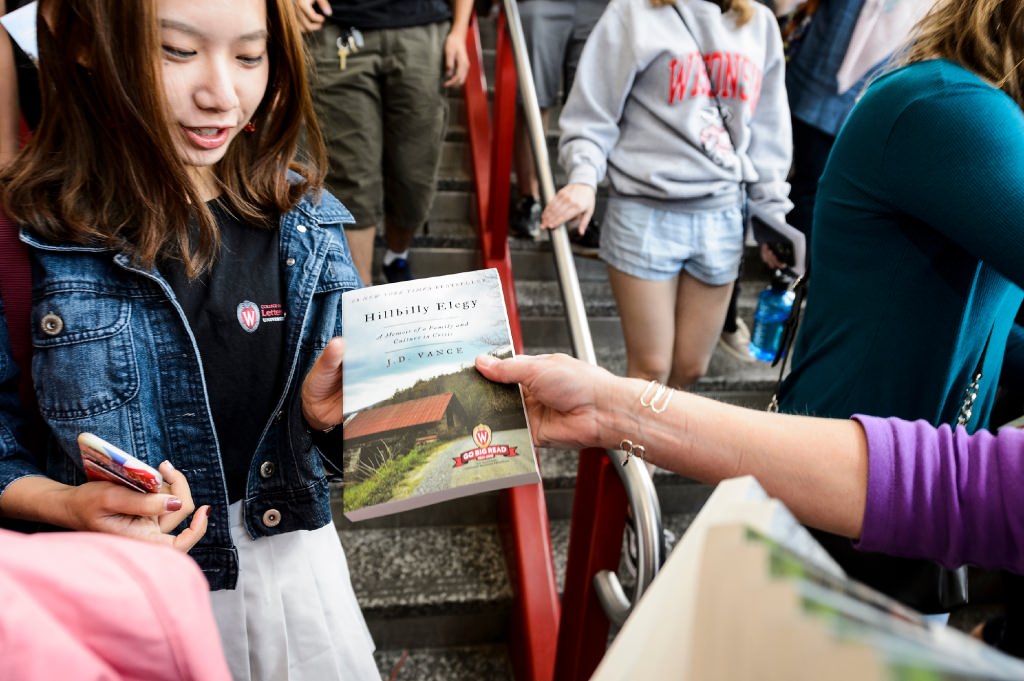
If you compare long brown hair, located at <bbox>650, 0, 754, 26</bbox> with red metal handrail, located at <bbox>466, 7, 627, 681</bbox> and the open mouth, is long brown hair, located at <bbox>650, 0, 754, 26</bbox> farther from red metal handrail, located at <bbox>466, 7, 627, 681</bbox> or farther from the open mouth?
the open mouth

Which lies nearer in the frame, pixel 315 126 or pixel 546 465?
pixel 315 126

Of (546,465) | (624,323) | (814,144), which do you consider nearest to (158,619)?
(624,323)

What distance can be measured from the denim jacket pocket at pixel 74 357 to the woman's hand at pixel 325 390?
227 mm

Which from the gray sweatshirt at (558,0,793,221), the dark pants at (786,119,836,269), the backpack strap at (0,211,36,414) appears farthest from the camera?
the dark pants at (786,119,836,269)

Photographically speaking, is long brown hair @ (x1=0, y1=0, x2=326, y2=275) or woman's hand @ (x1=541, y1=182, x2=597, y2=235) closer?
long brown hair @ (x1=0, y1=0, x2=326, y2=275)

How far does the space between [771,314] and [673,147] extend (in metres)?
0.72

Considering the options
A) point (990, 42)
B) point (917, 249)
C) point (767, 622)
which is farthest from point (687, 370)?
point (767, 622)

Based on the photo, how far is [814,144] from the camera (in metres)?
2.40

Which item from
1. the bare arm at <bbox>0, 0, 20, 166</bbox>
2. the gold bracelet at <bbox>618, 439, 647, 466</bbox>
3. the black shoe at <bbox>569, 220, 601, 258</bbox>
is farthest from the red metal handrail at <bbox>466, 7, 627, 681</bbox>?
the bare arm at <bbox>0, 0, 20, 166</bbox>

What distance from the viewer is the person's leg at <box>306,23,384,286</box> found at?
203cm

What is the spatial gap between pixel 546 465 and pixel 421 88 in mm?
1190

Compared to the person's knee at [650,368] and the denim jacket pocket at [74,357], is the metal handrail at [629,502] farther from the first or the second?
the denim jacket pocket at [74,357]

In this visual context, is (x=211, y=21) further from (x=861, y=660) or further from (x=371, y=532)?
(x=371, y=532)

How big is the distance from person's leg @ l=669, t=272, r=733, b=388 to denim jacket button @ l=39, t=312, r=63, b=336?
1508 mm
